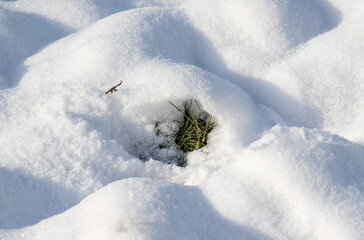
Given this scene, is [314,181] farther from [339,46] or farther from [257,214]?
[339,46]

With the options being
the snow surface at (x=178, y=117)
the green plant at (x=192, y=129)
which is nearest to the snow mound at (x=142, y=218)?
the snow surface at (x=178, y=117)

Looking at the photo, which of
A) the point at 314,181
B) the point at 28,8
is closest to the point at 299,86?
the point at 314,181

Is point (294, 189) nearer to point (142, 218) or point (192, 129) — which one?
point (142, 218)

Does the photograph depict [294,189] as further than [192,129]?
No

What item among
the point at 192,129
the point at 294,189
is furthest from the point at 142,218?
the point at 192,129

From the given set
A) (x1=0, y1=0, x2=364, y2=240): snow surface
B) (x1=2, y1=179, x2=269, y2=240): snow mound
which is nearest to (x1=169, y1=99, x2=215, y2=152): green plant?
(x1=0, y1=0, x2=364, y2=240): snow surface
